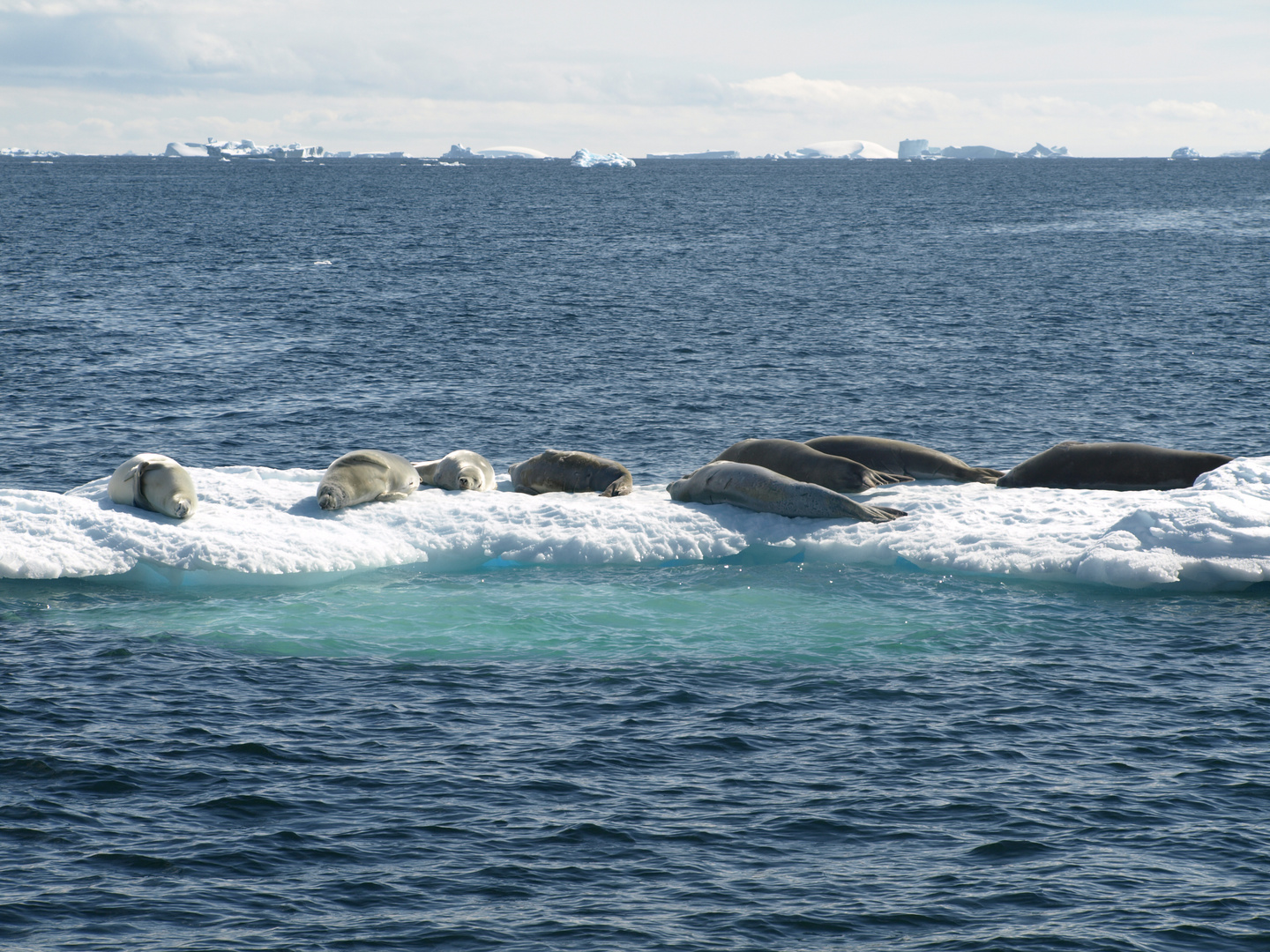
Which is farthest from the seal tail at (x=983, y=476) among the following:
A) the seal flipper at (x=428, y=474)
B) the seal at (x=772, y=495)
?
the seal flipper at (x=428, y=474)

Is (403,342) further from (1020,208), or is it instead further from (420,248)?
(1020,208)

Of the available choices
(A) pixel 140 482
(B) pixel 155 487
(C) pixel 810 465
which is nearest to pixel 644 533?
(C) pixel 810 465

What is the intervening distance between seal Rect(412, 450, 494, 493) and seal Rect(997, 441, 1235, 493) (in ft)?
30.0

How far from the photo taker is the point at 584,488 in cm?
2281

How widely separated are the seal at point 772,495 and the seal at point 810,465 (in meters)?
0.44

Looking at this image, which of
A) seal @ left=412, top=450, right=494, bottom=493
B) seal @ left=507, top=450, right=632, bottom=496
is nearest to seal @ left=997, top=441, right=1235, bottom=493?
seal @ left=507, top=450, right=632, bottom=496

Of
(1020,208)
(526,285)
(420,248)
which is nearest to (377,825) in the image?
(526,285)

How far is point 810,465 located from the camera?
2189 cm

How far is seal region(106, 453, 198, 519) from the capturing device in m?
19.8

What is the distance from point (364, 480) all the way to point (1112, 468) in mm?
12723

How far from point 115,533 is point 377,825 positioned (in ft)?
31.5

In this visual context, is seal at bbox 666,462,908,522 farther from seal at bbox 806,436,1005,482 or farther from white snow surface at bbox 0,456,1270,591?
seal at bbox 806,436,1005,482

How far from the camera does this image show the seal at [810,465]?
2183cm

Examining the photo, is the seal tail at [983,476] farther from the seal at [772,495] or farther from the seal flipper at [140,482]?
A: the seal flipper at [140,482]
